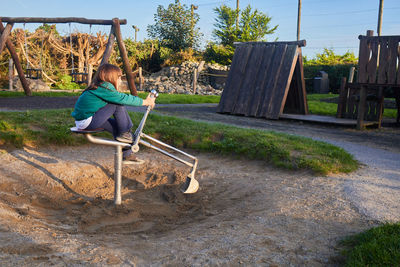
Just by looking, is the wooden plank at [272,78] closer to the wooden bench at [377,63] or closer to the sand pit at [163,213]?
the wooden bench at [377,63]

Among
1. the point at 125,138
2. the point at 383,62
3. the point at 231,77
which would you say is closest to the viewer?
the point at 125,138

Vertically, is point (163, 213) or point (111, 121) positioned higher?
point (111, 121)

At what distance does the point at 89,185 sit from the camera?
5223mm

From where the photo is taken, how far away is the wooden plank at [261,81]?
13.0 meters

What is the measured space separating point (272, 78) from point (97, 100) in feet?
31.2

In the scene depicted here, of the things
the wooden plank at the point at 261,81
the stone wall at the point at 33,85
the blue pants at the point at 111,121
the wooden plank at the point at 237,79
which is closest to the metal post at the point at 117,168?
the blue pants at the point at 111,121

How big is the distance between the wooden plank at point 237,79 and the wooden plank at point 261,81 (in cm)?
61

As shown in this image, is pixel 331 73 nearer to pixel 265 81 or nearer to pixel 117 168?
pixel 265 81

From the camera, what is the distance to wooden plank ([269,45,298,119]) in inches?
489

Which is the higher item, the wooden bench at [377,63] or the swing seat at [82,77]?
the wooden bench at [377,63]

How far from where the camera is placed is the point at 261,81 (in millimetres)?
13062

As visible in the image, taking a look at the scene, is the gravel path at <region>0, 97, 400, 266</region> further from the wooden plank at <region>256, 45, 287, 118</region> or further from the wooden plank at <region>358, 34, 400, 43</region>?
the wooden plank at <region>256, 45, 287, 118</region>

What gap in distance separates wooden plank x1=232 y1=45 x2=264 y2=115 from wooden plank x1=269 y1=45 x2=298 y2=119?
3.11ft

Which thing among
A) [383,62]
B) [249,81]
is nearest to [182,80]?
[249,81]
